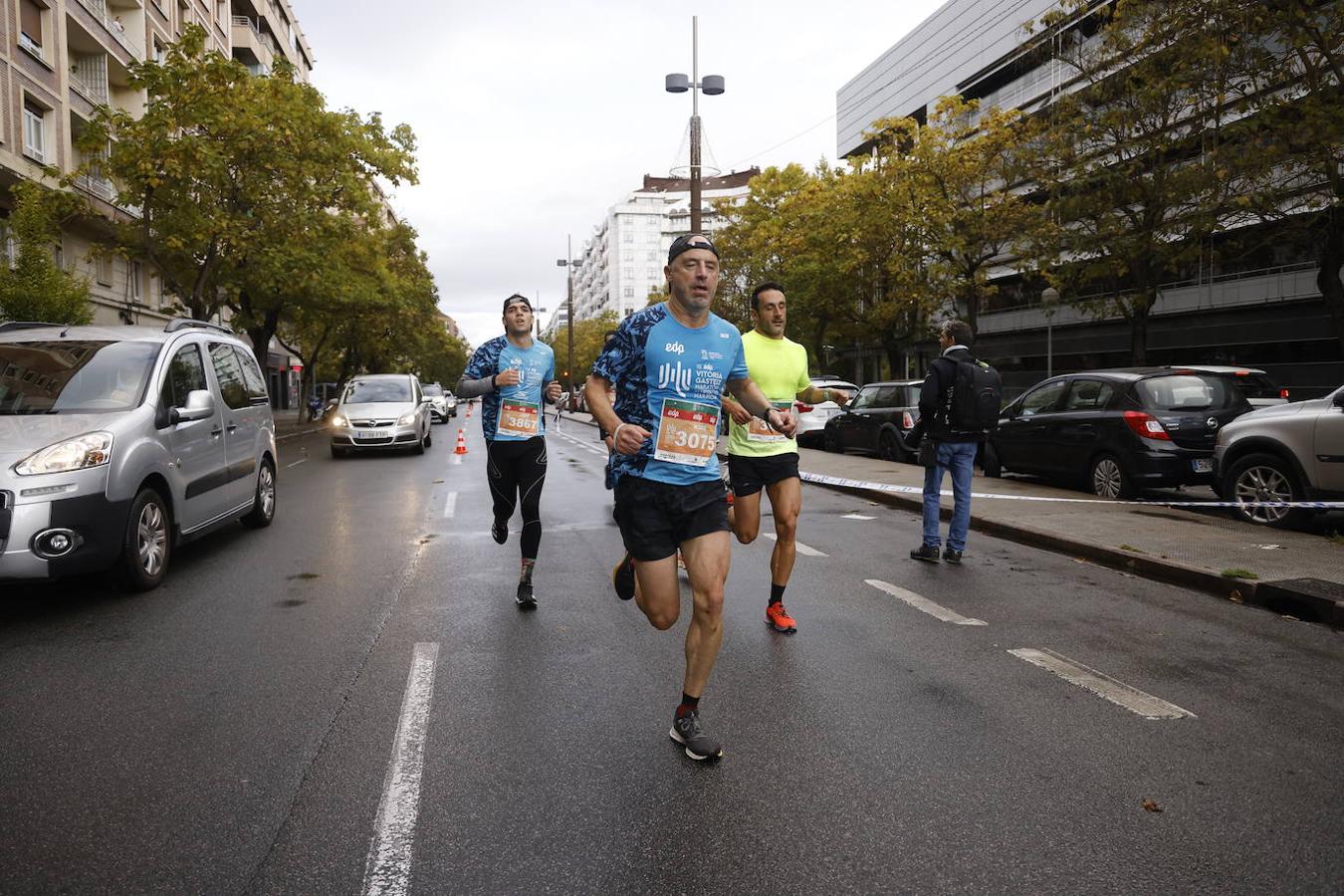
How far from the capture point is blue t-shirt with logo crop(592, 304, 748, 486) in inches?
138

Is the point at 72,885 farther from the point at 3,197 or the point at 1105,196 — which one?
the point at 3,197

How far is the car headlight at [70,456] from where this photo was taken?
5.45 meters

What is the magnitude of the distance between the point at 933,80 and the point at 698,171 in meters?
35.2

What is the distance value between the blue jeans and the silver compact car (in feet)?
44.6

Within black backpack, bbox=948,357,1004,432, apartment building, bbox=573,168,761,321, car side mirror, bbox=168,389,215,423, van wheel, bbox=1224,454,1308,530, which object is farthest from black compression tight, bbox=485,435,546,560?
apartment building, bbox=573,168,761,321

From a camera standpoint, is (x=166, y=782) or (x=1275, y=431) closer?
(x=166, y=782)

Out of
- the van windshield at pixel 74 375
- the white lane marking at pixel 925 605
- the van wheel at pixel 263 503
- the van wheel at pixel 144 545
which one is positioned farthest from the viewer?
the van wheel at pixel 263 503

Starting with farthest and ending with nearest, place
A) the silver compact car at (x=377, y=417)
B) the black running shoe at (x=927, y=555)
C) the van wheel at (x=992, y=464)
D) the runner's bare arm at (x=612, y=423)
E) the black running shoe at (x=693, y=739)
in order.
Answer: the silver compact car at (x=377, y=417) → the van wheel at (x=992, y=464) → the black running shoe at (x=927, y=555) → the black running shoe at (x=693, y=739) → the runner's bare arm at (x=612, y=423)

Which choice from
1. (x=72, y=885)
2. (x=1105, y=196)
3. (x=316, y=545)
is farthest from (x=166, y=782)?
(x=1105, y=196)

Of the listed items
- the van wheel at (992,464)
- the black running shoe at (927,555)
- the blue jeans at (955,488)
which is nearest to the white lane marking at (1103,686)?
the blue jeans at (955,488)

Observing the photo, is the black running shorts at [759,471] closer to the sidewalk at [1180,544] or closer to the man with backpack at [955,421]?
the man with backpack at [955,421]

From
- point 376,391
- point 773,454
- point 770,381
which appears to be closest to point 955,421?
point 770,381

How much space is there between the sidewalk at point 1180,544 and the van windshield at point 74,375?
6.69m

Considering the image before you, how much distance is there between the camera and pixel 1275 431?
330 inches
